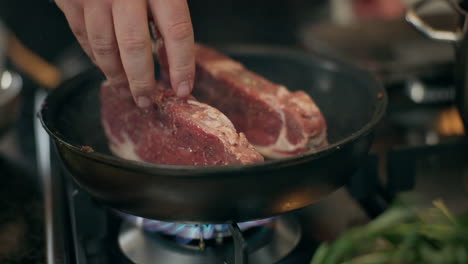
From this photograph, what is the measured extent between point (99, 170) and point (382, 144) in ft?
3.21

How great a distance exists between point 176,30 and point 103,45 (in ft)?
0.54

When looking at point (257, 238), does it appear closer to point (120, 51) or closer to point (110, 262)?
point (110, 262)

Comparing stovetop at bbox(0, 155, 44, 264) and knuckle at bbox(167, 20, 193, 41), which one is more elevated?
knuckle at bbox(167, 20, 193, 41)

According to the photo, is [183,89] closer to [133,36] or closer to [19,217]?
[133,36]

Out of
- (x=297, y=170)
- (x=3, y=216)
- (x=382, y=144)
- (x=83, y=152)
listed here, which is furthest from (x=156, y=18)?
(x=382, y=144)

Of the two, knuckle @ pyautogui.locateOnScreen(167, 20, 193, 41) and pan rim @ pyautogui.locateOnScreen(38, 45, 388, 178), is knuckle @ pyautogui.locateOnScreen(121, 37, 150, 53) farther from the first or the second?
pan rim @ pyautogui.locateOnScreen(38, 45, 388, 178)

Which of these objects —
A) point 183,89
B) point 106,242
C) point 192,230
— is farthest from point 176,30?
point 106,242

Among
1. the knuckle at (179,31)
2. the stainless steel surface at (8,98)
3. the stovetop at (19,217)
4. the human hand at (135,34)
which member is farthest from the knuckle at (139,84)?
the stainless steel surface at (8,98)

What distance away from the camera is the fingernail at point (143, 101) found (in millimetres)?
1180

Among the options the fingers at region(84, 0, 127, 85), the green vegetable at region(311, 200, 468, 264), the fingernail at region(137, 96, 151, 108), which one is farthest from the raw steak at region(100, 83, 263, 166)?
the green vegetable at region(311, 200, 468, 264)

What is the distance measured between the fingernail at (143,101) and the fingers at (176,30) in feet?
0.36

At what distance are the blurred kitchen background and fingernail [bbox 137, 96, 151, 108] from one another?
45 cm

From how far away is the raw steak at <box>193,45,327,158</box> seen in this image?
1.26 metres

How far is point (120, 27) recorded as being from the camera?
1.03m
